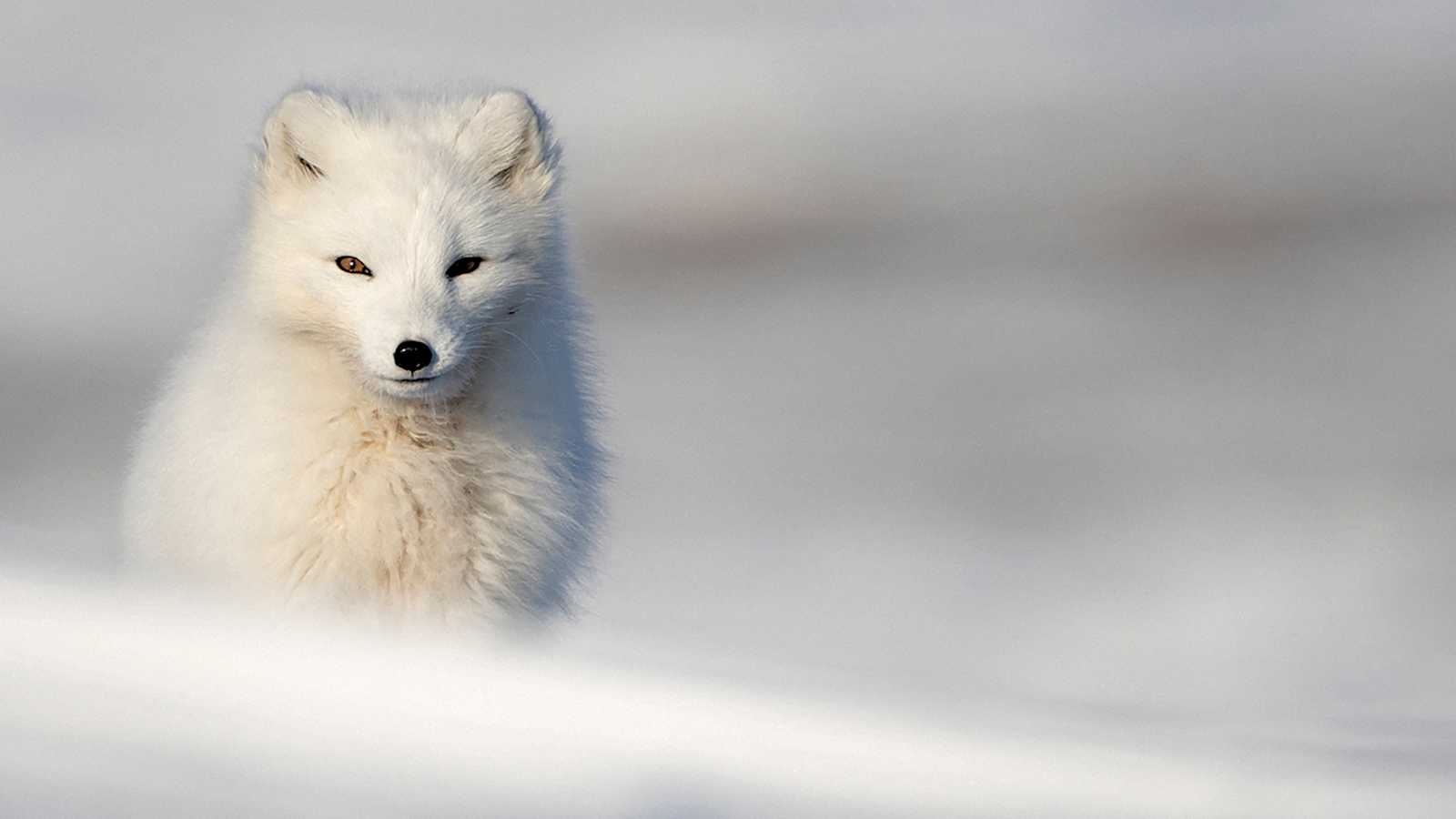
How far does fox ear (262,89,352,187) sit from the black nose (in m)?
0.55

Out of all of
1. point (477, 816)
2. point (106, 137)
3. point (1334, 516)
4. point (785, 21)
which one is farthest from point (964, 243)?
point (477, 816)

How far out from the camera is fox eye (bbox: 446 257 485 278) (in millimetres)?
3382

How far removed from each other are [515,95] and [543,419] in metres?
0.68

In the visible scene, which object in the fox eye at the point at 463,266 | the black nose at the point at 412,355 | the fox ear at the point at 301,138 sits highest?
the fox ear at the point at 301,138

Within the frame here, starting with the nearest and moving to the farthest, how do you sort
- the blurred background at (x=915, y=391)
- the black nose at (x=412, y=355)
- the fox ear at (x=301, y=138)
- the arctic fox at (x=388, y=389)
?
1. the blurred background at (x=915, y=391)
2. the black nose at (x=412, y=355)
3. the arctic fox at (x=388, y=389)
4. the fox ear at (x=301, y=138)

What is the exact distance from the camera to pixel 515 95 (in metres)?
3.72

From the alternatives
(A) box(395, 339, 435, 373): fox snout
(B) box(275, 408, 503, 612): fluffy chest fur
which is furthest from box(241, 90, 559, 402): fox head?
(B) box(275, 408, 503, 612): fluffy chest fur

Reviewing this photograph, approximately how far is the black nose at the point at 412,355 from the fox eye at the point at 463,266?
24 centimetres

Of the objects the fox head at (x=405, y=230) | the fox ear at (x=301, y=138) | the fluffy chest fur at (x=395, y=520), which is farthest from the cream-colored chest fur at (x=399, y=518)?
the fox ear at (x=301, y=138)

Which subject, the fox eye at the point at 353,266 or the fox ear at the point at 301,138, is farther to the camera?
the fox ear at the point at 301,138

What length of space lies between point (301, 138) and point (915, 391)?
5.96 meters

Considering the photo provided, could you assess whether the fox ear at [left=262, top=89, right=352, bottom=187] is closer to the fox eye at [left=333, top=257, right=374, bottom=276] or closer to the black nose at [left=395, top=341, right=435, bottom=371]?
the fox eye at [left=333, top=257, right=374, bottom=276]

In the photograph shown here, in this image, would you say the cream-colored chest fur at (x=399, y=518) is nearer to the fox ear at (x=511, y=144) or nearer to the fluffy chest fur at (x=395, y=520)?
the fluffy chest fur at (x=395, y=520)

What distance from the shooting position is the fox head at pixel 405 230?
324 centimetres
